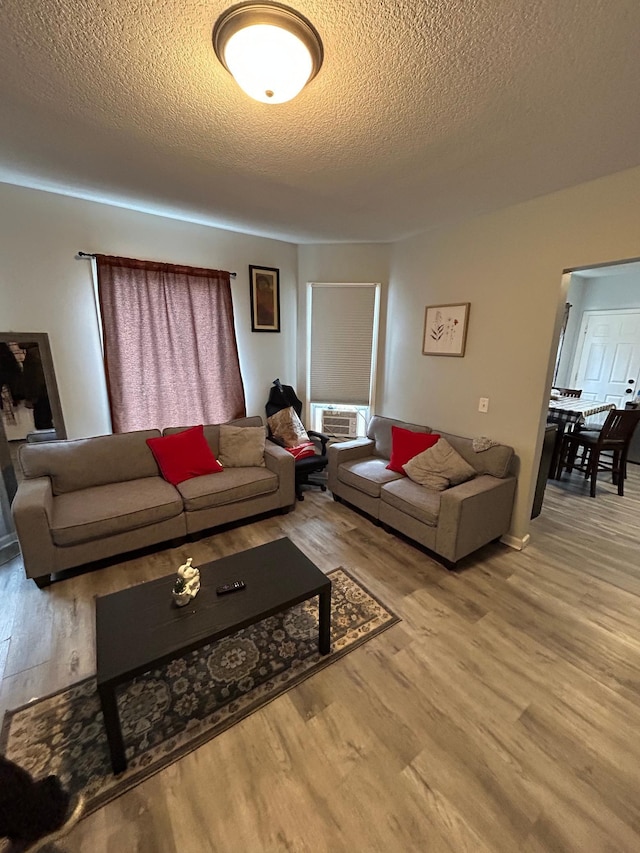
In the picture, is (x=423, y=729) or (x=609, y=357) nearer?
(x=423, y=729)

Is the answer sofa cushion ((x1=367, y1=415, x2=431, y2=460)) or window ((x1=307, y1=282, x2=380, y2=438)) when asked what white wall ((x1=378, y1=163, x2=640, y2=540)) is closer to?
sofa cushion ((x1=367, y1=415, x2=431, y2=460))

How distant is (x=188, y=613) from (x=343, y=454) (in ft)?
7.00

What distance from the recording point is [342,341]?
400cm

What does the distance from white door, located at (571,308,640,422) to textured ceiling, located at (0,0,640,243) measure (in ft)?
14.6

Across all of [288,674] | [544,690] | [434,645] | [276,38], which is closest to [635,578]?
[544,690]

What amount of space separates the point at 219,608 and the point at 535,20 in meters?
2.49

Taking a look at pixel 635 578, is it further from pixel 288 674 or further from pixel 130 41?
pixel 130 41

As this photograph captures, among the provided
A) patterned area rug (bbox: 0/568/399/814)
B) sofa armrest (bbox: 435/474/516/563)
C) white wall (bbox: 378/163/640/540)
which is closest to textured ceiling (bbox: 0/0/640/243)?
white wall (bbox: 378/163/640/540)

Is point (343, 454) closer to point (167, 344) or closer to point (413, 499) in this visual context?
point (413, 499)

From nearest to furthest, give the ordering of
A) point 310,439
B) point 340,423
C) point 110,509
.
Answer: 1. point 110,509
2. point 310,439
3. point 340,423

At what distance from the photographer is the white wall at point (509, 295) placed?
2.18 metres

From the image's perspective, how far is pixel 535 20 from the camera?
109cm

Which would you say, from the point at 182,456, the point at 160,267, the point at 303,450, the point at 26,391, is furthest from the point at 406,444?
the point at 26,391

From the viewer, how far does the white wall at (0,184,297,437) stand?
259 centimetres
